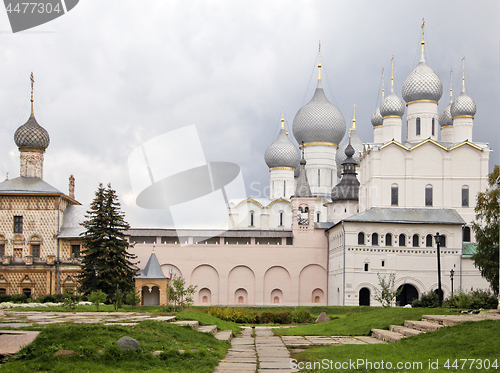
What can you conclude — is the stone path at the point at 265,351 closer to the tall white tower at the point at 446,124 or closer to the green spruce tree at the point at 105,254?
the green spruce tree at the point at 105,254

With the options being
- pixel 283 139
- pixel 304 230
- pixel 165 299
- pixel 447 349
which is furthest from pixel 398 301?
pixel 447 349

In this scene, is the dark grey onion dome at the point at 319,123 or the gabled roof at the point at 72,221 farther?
the dark grey onion dome at the point at 319,123

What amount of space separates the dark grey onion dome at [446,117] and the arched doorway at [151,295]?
23750 mm

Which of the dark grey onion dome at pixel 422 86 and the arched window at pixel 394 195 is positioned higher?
the dark grey onion dome at pixel 422 86

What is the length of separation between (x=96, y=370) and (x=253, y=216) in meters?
43.3

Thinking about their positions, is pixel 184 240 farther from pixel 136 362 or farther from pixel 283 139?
pixel 136 362

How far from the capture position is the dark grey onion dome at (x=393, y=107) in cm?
4319

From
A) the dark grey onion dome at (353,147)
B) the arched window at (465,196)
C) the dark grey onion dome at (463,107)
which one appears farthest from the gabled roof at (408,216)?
the dark grey onion dome at (353,147)

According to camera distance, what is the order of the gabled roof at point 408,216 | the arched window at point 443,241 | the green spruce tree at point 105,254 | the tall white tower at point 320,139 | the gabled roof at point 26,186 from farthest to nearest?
the tall white tower at point 320,139, the gabled roof at point 26,186, the arched window at point 443,241, the gabled roof at point 408,216, the green spruce tree at point 105,254

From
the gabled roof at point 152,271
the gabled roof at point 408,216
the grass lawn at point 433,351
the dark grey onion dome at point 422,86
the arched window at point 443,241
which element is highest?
the dark grey onion dome at point 422,86

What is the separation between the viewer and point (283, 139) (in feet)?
175

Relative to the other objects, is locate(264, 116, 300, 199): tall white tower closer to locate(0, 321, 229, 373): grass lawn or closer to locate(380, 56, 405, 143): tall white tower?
locate(380, 56, 405, 143): tall white tower

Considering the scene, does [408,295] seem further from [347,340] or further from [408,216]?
[347,340]

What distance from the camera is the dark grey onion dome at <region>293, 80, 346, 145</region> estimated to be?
5241 cm
